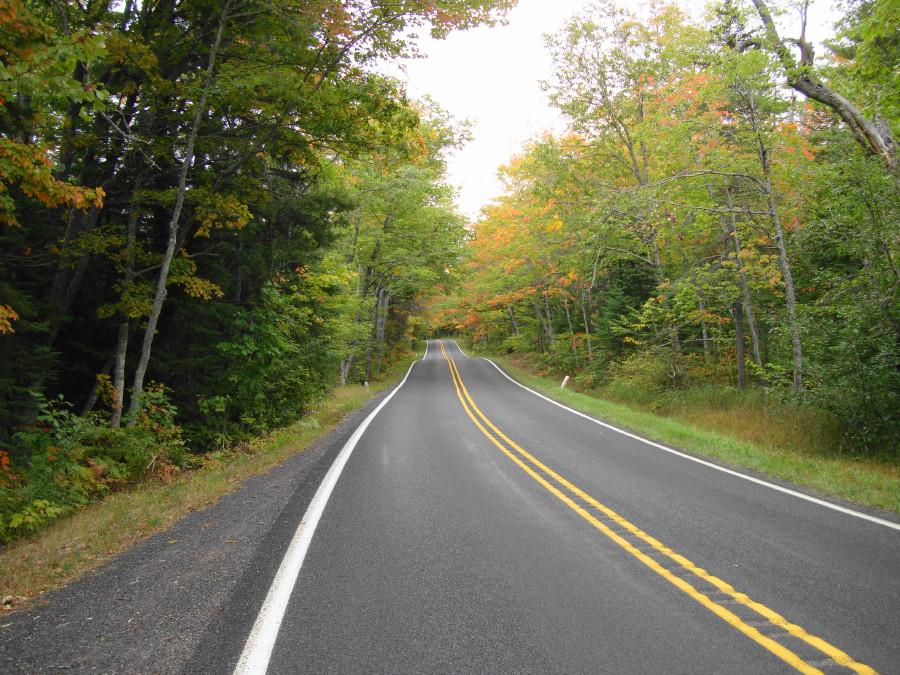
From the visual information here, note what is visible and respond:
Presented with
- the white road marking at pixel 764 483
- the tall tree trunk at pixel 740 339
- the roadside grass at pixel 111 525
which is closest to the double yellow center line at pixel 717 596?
the white road marking at pixel 764 483

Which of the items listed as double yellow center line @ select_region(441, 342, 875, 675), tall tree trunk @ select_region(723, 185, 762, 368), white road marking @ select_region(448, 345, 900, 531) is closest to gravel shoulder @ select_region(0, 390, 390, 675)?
double yellow center line @ select_region(441, 342, 875, 675)

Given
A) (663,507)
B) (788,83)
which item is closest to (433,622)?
(663,507)

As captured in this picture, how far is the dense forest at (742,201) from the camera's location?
763 centimetres

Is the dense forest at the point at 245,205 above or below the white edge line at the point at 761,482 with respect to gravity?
above

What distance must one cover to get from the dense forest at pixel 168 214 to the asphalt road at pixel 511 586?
3.11 metres

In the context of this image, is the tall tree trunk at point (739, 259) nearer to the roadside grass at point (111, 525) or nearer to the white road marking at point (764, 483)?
the white road marking at point (764, 483)

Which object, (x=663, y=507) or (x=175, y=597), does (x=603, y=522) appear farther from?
(x=175, y=597)

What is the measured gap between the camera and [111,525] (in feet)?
16.3

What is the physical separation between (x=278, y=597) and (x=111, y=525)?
2.84 m

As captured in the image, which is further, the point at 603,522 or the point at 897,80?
the point at 897,80

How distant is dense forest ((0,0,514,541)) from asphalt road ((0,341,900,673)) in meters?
3.11

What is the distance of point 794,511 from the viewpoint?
5258 mm

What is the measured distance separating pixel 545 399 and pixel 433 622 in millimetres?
15100

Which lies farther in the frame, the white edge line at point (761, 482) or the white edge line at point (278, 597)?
the white edge line at point (761, 482)
